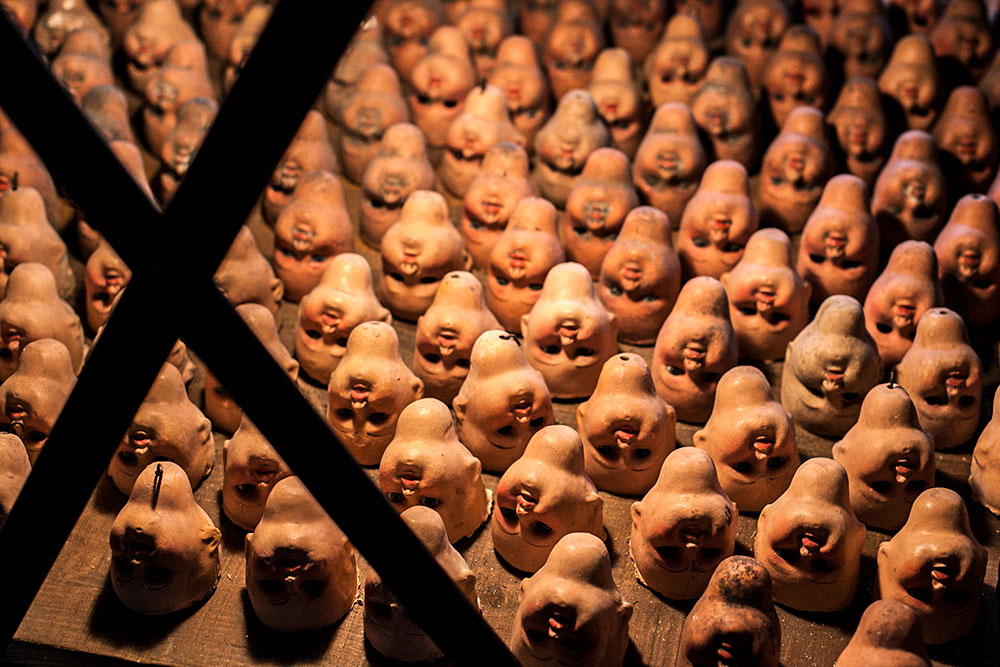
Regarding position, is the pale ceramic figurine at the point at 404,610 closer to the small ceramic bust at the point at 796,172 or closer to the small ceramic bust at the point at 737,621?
→ the small ceramic bust at the point at 737,621

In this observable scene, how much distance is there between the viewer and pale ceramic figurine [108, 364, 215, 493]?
357cm

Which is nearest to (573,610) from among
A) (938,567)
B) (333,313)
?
(938,567)

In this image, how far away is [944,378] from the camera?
3.81 metres

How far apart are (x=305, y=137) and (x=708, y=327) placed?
72.2 inches

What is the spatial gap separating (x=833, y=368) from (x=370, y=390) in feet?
4.60

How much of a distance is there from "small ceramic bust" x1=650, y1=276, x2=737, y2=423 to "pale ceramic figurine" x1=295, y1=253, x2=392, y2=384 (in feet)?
3.03

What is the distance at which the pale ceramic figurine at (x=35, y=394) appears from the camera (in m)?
3.60

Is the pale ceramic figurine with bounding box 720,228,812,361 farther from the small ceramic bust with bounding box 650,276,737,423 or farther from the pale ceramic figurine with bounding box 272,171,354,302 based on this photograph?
the pale ceramic figurine with bounding box 272,171,354,302

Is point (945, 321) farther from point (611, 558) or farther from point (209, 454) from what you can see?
point (209, 454)

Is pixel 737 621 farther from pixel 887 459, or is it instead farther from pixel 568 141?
pixel 568 141

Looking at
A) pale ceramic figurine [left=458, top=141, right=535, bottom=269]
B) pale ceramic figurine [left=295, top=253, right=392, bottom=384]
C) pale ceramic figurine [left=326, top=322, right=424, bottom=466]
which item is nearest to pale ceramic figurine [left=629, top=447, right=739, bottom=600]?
pale ceramic figurine [left=326, top=322, right=424, bottom=466]

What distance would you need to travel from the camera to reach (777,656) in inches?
120

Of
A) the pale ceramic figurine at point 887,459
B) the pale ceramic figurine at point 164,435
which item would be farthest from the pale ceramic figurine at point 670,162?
the pale ceramic figurine at point 164,435

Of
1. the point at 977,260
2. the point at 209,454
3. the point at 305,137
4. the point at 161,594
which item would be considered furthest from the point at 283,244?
the point at 977,260
